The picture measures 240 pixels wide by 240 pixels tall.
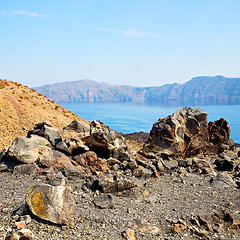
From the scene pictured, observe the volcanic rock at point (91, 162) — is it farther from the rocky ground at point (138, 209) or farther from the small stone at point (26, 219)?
the small stone at point (26, 219)

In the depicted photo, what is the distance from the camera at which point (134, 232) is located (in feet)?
33.6

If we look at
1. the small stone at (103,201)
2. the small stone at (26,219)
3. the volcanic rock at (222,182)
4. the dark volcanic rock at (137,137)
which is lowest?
the dark volcanic rock at (137,137)

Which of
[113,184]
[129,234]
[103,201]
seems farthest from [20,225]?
[113,184]

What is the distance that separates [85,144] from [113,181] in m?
6.92

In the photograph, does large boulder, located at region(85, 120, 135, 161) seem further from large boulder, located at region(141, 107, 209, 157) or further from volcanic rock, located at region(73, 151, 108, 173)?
large boulder, located at region(141, 107, 209, 157)

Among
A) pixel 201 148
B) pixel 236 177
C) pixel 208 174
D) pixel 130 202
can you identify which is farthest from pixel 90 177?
pixel 201 148

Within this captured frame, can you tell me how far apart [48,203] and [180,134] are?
2063cm

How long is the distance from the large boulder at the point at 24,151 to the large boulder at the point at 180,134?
12.1 meters

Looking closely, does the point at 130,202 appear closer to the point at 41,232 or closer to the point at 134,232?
the point at 134,232

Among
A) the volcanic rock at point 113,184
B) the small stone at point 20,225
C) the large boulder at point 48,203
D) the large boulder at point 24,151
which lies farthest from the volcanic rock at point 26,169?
the small stone at point 20,225

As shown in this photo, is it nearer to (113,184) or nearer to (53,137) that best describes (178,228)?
(113,184)

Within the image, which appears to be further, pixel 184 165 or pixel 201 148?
pixel 201 148

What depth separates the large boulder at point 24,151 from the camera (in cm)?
1725

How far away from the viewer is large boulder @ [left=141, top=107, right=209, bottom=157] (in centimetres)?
2694
